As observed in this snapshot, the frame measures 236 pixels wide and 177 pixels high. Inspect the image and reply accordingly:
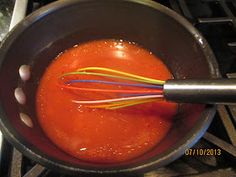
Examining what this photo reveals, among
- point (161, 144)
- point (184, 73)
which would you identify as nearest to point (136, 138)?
point (161, 144)

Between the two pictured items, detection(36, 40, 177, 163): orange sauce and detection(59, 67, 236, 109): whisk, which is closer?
detection(59, 67, 236, 109): whisk

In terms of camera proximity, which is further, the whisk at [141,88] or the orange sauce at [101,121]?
the orange sauce at [101,121]

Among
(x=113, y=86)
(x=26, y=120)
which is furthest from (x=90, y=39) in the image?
(x=26, y=120)

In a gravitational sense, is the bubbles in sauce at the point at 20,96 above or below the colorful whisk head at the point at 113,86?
below
